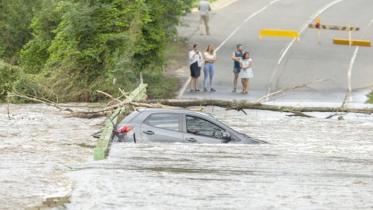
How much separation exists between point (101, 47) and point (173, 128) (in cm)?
1279

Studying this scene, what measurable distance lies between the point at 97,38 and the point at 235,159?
14.8m

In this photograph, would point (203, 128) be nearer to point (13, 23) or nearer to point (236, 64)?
point (236, 64)

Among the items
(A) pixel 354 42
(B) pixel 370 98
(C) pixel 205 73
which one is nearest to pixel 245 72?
(C) pixel 205 73

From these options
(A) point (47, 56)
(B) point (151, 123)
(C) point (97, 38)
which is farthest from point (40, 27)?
(B) point (151, 123)

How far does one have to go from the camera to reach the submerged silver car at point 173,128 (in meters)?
17.3

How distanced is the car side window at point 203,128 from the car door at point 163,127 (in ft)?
0.74

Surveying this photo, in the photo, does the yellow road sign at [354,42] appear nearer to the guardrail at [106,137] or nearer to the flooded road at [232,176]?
the guardrail at [106,137]

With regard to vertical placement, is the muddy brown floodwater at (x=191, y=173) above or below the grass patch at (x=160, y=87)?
below

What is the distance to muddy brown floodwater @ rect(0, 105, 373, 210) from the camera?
489 inches

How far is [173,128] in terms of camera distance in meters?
17.6

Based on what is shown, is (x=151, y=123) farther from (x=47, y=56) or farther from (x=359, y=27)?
(x=359, y=27)

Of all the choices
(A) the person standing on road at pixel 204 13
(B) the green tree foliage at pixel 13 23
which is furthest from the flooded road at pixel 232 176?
(A) the person standing on road at pixel 204 13

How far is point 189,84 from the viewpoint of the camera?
113ft

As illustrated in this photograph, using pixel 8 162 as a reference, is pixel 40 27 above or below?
above
